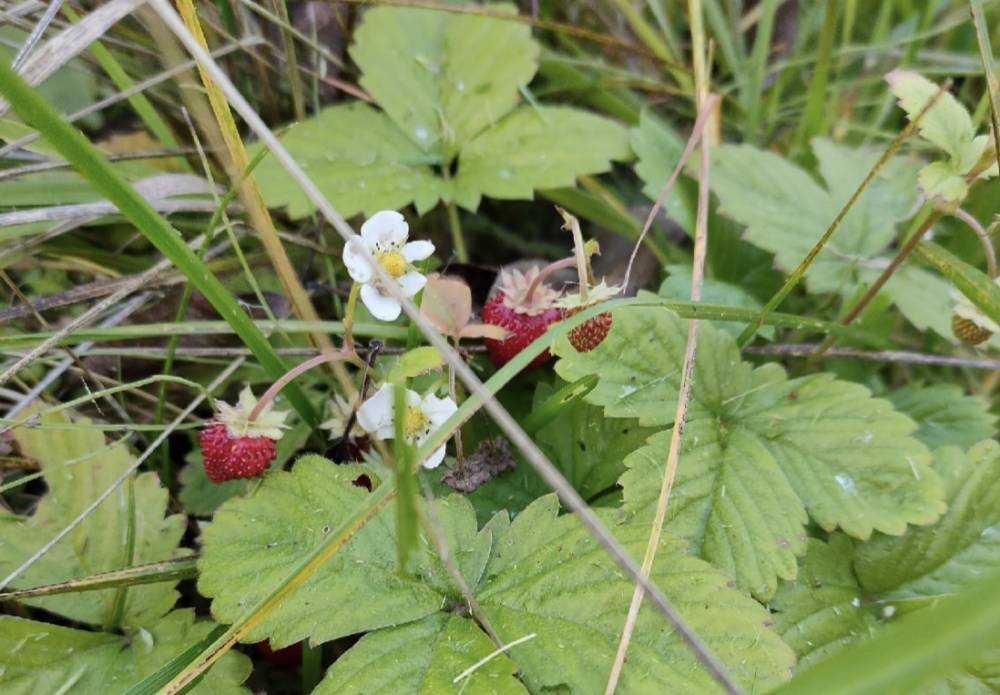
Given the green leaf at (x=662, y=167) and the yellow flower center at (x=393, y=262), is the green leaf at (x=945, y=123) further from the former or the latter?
the yellow flower center at (x=393, y=262)

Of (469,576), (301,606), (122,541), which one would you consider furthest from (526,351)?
(122,541)

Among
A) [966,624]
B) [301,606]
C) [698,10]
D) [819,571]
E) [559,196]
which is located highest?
[698,10]

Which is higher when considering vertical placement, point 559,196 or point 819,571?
point 559,196

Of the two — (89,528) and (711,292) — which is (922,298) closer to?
(711,292)

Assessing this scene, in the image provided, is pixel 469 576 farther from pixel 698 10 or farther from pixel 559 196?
pixel 698 10

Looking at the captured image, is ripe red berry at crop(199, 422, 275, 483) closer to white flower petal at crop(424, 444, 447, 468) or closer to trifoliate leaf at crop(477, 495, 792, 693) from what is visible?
white flower petal at crop(424, 444, 447, 468)

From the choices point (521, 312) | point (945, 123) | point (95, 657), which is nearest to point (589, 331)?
point (521, 312)
